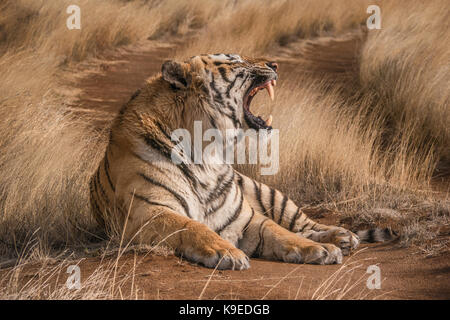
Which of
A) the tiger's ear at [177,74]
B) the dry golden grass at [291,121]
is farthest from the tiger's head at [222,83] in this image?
the dry golden grass at [291,121]

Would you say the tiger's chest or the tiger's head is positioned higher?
the tiger's head

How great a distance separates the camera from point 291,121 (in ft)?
22.8

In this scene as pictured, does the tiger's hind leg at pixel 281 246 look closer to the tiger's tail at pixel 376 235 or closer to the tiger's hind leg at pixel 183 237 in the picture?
the tiger's hind leg at pixel 183 237

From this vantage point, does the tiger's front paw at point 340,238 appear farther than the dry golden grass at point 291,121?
No

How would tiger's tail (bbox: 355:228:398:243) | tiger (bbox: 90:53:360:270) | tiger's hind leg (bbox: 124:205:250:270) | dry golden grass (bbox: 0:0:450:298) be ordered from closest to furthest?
1. tiger's hind leg (bbox: 124:205:250:270)
2. tiger (bbox: 90:53:360:270)
3. tiger's tail (bbox: 355:228:398:243)
4. dry golden grass (bbox: 0:0:450:298)

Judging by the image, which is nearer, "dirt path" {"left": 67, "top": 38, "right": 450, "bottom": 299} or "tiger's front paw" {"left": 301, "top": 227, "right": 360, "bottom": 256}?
"dirt path" {"left": 67, "top": 38, "right": 450, "bottom": 299}

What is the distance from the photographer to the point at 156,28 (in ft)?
49.2

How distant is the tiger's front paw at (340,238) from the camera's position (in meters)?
4.53

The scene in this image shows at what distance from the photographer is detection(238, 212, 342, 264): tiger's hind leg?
159 inches

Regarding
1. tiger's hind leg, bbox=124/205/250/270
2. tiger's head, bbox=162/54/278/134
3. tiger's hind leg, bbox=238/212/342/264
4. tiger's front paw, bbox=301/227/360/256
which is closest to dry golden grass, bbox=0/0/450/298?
tiger's front paw, bbox=301/227/360/256

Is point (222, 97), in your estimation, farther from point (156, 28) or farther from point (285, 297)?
point (156, 28)

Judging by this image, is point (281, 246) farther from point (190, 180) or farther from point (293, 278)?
point (190, 180)

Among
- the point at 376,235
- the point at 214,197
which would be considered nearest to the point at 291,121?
the point at 376,235

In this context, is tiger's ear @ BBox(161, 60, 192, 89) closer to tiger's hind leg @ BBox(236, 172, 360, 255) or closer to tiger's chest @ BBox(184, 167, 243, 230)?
tiger's chest @ BBox(184, 167, 243, 230)
